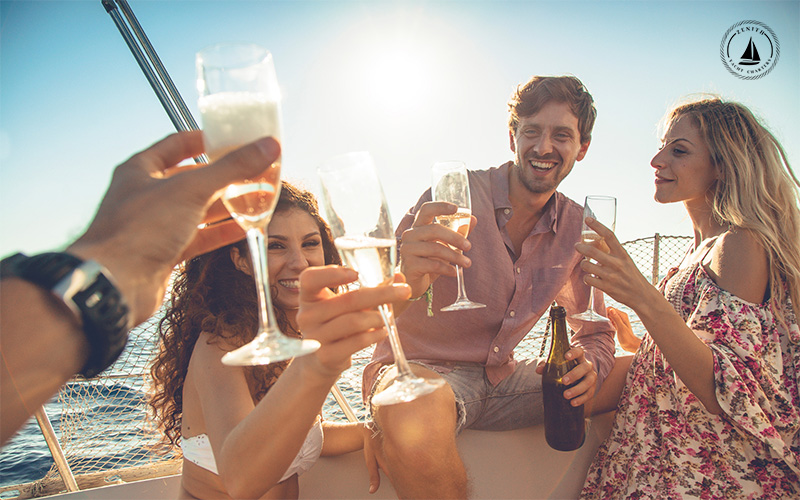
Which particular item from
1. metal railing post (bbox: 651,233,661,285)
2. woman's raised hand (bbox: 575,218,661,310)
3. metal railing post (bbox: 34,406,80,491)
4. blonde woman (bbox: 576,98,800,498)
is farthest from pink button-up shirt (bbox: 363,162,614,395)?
metal railing post (bbox: 651,233,661,285)

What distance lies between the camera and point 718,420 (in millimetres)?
2252

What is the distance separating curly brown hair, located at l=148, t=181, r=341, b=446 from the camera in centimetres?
206

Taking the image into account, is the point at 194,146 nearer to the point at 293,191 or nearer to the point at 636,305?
the point at 293,191

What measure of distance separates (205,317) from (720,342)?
7.73 ft

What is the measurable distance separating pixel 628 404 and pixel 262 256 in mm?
2280

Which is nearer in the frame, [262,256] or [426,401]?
[262,256]

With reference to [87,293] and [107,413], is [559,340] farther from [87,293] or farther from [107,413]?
[107,413]

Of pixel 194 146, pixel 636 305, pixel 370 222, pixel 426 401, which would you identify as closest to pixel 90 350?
pixel 194 146

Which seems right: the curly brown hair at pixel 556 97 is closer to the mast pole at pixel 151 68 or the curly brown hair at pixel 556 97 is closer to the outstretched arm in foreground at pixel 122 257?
the mast pole at pixel 151 68

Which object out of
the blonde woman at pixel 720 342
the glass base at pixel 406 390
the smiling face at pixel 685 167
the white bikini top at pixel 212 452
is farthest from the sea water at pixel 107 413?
the smiling face at pixel 685 167

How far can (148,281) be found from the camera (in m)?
0.88

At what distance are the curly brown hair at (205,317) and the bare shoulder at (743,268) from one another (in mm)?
2129

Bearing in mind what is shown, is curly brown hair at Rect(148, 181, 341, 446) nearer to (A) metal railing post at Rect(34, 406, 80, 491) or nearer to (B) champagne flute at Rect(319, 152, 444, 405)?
(A) metal railing post at Rect(34, 406, 80, 491)

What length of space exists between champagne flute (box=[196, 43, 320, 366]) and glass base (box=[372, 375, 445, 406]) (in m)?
0.22
